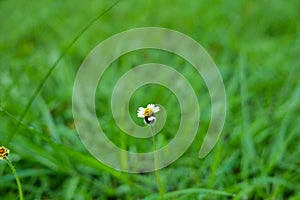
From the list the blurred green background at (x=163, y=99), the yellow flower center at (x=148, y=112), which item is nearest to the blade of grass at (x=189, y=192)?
the blurred green background at (x=163, y=99)

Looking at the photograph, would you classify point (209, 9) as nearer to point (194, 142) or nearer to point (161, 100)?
point (161, 100)

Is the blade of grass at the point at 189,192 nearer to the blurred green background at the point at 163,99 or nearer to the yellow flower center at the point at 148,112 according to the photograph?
the blurred green background at the point at 163,99

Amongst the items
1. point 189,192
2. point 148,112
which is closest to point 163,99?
point 189,192

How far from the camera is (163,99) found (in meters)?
1.25

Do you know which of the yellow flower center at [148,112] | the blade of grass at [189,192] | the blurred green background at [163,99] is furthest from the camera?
the blurred green background at [163,99]

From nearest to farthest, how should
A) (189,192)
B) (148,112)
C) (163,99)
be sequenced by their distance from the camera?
1. (148,112)
2. (189,192)
3. (163,99)

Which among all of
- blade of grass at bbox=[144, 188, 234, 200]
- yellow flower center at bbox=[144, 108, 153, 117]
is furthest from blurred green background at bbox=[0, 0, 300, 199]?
yellow flower center at bbox=[144, 108, 153, 117]

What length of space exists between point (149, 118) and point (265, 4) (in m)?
1.20

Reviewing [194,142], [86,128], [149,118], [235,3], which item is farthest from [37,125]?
[235,3]

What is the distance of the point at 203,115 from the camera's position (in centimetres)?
122

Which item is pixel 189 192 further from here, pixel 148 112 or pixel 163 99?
pixel 163 99

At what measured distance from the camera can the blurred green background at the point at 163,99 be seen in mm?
1006

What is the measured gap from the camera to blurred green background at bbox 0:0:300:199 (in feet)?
3.30

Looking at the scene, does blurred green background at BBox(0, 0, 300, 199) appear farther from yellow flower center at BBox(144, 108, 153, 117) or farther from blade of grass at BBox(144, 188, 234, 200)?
yellow flower center at BBox(144, 108, 153, 117)
